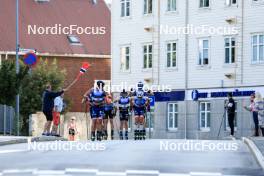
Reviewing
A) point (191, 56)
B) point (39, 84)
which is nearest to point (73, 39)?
point (39, 84)

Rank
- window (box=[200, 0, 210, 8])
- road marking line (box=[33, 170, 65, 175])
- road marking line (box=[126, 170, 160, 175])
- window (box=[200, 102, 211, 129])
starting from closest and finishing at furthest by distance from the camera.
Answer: road marking line (box=[33, 170, 65, 175]) → road marking line (box=[126, 170, 160, 175]) → window (box=[200, 102, 211, 129]) → window (box=[200, 0, 210, 8])

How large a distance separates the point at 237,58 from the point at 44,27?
30672 millimetres

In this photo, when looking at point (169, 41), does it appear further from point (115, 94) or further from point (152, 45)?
point (115, 94)

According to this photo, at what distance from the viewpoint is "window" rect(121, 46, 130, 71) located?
6656 centimetres

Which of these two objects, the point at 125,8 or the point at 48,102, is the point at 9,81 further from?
the point at 125,8

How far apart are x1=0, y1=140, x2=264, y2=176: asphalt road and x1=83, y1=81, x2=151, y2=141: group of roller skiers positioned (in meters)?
4.48

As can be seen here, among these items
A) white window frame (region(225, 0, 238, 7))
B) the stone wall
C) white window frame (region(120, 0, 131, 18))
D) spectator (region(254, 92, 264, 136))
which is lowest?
the stone wall

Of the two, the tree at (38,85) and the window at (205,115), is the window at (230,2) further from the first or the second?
the tree at (38,85)

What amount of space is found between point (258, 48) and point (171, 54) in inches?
274

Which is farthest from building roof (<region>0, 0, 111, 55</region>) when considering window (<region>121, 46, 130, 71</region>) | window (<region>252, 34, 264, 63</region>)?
window (<region>252, 34, 264, 63</region>)

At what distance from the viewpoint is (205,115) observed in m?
60.2

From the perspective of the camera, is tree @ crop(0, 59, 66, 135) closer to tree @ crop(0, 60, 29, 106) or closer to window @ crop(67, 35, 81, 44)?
window @ crop(67, 35, 81, 44)

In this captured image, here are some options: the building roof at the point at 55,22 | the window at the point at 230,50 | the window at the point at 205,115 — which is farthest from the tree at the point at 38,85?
the window at the point at 230,50

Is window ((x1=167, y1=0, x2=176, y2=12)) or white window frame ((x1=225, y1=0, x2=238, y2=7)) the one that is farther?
window ((x1=167, y1=0, x2=176, y2=12))
